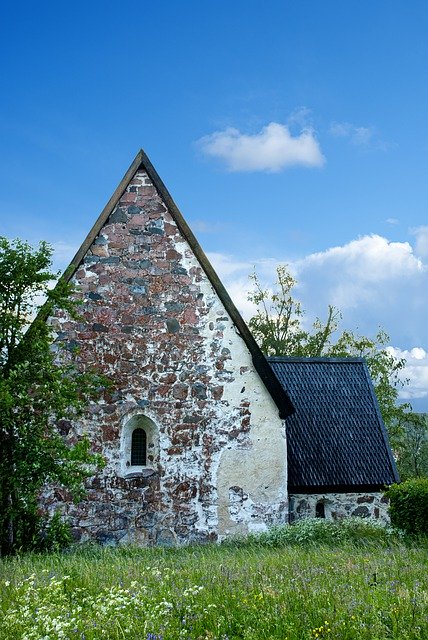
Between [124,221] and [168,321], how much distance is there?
2.24 meters

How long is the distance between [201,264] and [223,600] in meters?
7.98

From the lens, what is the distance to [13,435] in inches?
410

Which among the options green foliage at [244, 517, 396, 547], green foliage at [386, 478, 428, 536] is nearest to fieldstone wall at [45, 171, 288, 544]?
green foliage at [244, 517, 396, 547]

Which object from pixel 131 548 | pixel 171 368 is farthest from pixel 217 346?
pixel 131 548

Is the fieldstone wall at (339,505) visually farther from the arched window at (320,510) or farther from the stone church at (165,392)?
the stone church at (165,392)

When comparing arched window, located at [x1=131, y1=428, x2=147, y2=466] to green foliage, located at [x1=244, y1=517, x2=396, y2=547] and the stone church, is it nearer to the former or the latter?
the stone church

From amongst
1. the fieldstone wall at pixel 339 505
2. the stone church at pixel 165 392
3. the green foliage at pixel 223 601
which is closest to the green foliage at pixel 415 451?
the fieldstone wall at pixel 339 505

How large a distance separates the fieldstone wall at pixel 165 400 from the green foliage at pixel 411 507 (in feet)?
7.56

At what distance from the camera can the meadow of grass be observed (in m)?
5.46

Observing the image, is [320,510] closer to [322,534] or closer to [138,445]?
[322,534]

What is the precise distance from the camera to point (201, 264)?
43.3ft

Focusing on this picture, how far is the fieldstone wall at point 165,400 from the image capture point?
40.4ft

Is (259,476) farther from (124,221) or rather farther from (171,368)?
(124,221)

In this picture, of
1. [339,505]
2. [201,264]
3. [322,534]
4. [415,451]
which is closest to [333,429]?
[339,505]
